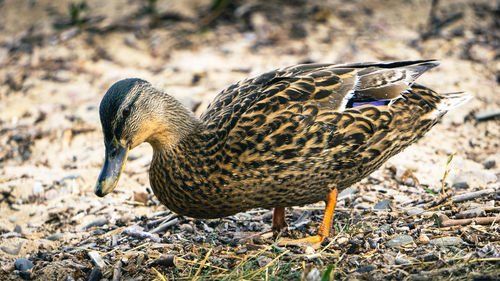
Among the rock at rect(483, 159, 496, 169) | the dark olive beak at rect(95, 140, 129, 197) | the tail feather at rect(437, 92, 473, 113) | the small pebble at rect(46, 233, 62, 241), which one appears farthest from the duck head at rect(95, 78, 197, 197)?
the rock at rect(483, 159, 496, 169)

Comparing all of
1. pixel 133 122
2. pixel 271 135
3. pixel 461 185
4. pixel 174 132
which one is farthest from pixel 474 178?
pixel 133 122

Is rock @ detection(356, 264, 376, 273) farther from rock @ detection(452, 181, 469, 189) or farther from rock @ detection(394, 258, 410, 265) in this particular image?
rock @ detection(452, 181, 469, 189)

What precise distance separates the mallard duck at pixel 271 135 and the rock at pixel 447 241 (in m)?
0.66

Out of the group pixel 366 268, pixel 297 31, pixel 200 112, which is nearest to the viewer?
pixel 366 268

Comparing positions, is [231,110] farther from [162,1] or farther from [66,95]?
[162,1]

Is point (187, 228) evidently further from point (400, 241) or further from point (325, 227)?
point (400, 241)

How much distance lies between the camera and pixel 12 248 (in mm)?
4180

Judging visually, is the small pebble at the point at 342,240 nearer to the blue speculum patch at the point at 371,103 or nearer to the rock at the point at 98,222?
the blue speculum patch at the point at 371,103

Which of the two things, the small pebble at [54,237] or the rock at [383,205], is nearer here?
the rock at [383,205]

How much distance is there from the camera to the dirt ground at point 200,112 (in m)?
3.41

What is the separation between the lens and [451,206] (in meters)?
3.82

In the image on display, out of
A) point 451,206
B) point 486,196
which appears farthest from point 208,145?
point 486,196

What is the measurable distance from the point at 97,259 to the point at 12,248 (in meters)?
1.03

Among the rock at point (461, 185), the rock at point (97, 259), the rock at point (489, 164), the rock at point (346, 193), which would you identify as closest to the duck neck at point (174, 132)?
the rock at point (97, 259)
